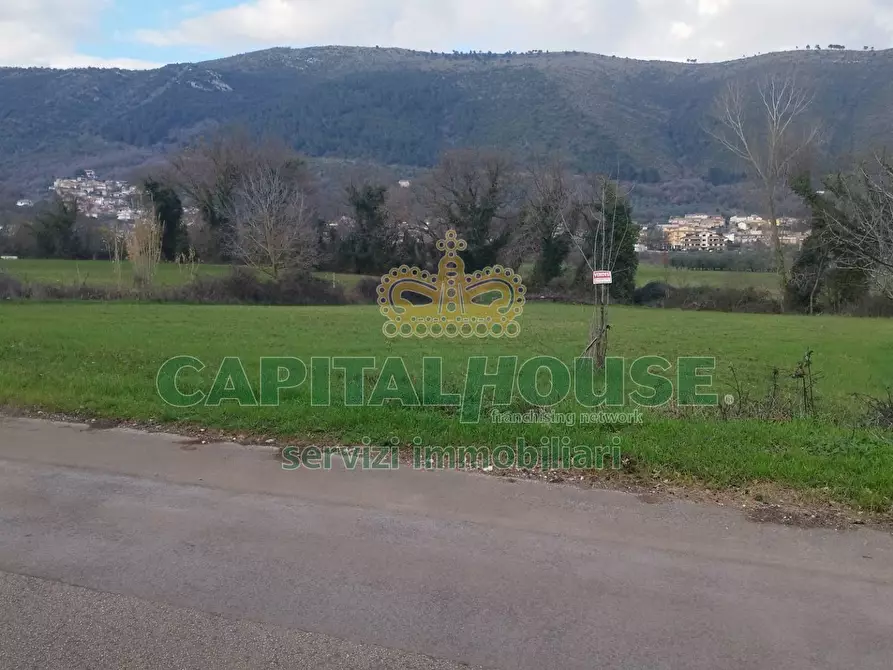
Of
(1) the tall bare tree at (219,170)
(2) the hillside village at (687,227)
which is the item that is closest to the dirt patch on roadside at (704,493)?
(2) the hillside village at (687,227)

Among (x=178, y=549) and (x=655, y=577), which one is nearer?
(x=655, y=577)

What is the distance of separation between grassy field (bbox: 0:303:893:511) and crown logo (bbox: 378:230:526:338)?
5.64 ft

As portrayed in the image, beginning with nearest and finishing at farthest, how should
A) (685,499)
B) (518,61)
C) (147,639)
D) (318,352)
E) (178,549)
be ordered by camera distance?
(147,639) < (178,549) < (685,499) < (318,352) < (518,61)

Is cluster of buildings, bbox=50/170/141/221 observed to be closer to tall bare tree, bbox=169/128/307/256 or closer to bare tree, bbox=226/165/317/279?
tall bare tree, bbox=169/128/307/256

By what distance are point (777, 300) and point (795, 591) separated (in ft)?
152

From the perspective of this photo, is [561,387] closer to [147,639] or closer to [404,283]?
[147,639]

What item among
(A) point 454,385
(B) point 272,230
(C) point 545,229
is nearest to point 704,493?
(A) point 454,385

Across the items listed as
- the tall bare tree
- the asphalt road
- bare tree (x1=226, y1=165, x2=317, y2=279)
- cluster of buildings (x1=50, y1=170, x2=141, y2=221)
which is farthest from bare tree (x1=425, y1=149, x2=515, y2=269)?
the asphalt road

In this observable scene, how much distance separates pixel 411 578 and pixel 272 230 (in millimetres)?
47520

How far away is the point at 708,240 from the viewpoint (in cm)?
6319

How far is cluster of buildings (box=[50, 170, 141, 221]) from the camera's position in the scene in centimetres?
6388

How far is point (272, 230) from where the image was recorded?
49.3 meters

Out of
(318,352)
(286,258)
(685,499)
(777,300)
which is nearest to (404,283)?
(286,258)

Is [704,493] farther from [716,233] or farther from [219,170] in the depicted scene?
[219,170]
